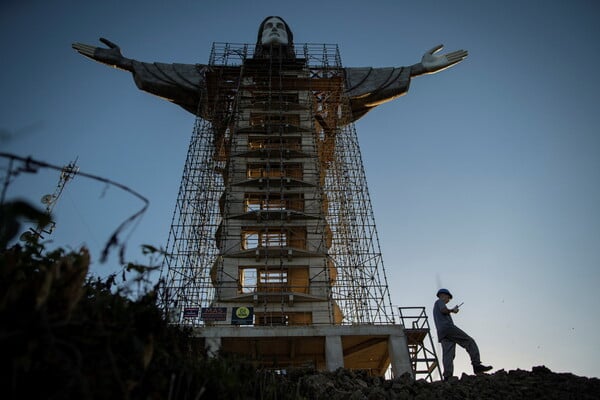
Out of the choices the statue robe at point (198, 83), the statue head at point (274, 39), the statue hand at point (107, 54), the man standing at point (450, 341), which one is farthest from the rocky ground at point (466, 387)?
the statue head at point (274, 39)

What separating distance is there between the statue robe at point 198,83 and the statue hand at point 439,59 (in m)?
1.19

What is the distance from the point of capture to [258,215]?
76.3 ft

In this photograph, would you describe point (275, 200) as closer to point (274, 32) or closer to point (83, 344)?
point (274, 32)

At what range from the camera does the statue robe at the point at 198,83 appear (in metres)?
27.4

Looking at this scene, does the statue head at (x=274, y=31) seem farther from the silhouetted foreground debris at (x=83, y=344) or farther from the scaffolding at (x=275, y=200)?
the silhouetted foreground debris at (x=83, y=344)

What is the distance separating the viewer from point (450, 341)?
1184cm

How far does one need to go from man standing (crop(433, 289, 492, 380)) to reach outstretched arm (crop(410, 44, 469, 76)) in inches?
799

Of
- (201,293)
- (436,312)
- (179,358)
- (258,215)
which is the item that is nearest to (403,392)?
(436,312)

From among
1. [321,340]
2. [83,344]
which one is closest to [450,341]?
[321,340]

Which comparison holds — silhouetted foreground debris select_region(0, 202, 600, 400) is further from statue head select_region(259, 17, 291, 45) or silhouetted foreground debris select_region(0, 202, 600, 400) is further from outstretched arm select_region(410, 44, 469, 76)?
statue head select_region(259, 17, 291, 45)

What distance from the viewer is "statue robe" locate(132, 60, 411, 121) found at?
2744 centimetres

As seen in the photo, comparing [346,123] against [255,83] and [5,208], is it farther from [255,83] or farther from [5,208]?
[5,208]

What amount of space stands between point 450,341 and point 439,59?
21.4 m

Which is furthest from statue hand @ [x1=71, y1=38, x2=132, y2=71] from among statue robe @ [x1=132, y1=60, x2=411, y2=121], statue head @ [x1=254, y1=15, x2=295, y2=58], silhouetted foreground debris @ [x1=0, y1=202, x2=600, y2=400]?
silhouetted foreground debris @ [x1=0, y1=202, x2=600, y2=400]
